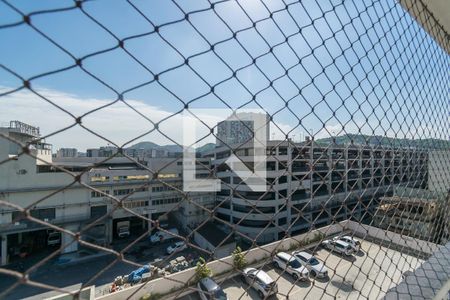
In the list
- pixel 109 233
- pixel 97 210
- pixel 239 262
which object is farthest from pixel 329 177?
pixel 109 233

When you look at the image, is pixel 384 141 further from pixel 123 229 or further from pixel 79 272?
pixel 123 229

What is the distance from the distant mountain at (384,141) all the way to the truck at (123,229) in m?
8.94

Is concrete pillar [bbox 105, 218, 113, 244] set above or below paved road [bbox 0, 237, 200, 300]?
above

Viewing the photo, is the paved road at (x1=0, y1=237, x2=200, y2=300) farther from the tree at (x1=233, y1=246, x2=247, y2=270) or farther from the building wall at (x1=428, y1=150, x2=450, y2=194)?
the building wall at (x1=428, y1=150, x2=450, y2=194)

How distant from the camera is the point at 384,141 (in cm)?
96

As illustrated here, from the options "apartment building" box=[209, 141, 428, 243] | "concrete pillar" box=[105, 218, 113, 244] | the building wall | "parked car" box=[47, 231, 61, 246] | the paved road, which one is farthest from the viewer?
"parked car" box=[47, 231, 61, 246]

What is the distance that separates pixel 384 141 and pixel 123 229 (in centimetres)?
909

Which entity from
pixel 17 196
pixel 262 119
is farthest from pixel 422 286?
pixel 17 196

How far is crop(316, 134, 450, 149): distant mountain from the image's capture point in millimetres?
865

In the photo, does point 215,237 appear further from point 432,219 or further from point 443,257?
point 443,257

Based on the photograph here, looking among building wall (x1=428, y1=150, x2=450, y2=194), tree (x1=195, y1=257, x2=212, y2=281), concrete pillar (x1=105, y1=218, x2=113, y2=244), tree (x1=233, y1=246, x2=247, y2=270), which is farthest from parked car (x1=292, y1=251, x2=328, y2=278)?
concrete pillar (x1=105, y1=218, x2=113, y2=244)

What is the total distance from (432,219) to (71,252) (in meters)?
8.74

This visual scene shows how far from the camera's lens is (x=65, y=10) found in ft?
1.00

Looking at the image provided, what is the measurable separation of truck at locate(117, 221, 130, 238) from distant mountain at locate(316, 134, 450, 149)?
8.94m
